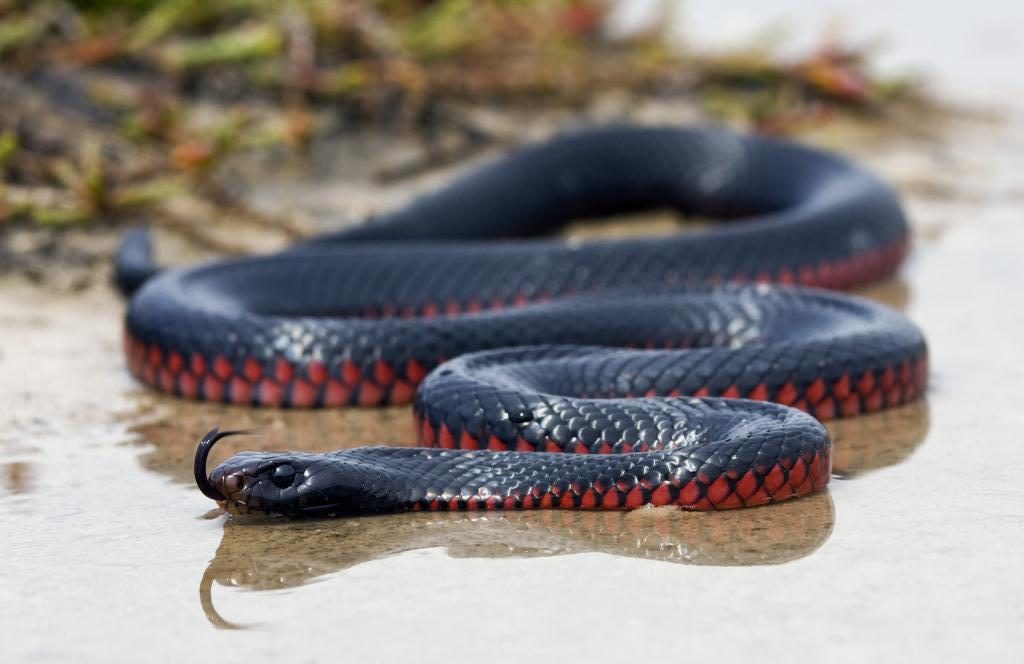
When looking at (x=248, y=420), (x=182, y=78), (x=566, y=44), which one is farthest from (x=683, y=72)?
(x=248, y=420)

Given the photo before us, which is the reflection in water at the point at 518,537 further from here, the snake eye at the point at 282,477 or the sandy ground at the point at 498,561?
the snake eye at the point at 282,477

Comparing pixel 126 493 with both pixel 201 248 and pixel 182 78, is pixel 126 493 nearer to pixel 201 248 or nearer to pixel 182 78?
pixel 201 248

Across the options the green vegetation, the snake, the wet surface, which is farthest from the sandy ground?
the green vegetation

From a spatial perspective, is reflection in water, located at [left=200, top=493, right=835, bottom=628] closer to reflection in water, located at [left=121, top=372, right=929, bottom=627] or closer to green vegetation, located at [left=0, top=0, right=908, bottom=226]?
reflection in water, located at [left=121, top=372, right=929, bottom=627]

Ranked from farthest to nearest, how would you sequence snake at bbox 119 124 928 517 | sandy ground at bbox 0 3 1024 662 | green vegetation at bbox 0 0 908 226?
green vegetation at bbox 0 0 908 226, snake at bbox 119 124 928 517, sandy ground at bbox 0 3 1024 662

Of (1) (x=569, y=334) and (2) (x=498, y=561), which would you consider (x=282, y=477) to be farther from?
(1) (x=569, y=334)

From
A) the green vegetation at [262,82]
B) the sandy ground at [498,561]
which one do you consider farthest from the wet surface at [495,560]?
the green vegetation at [262,82]
